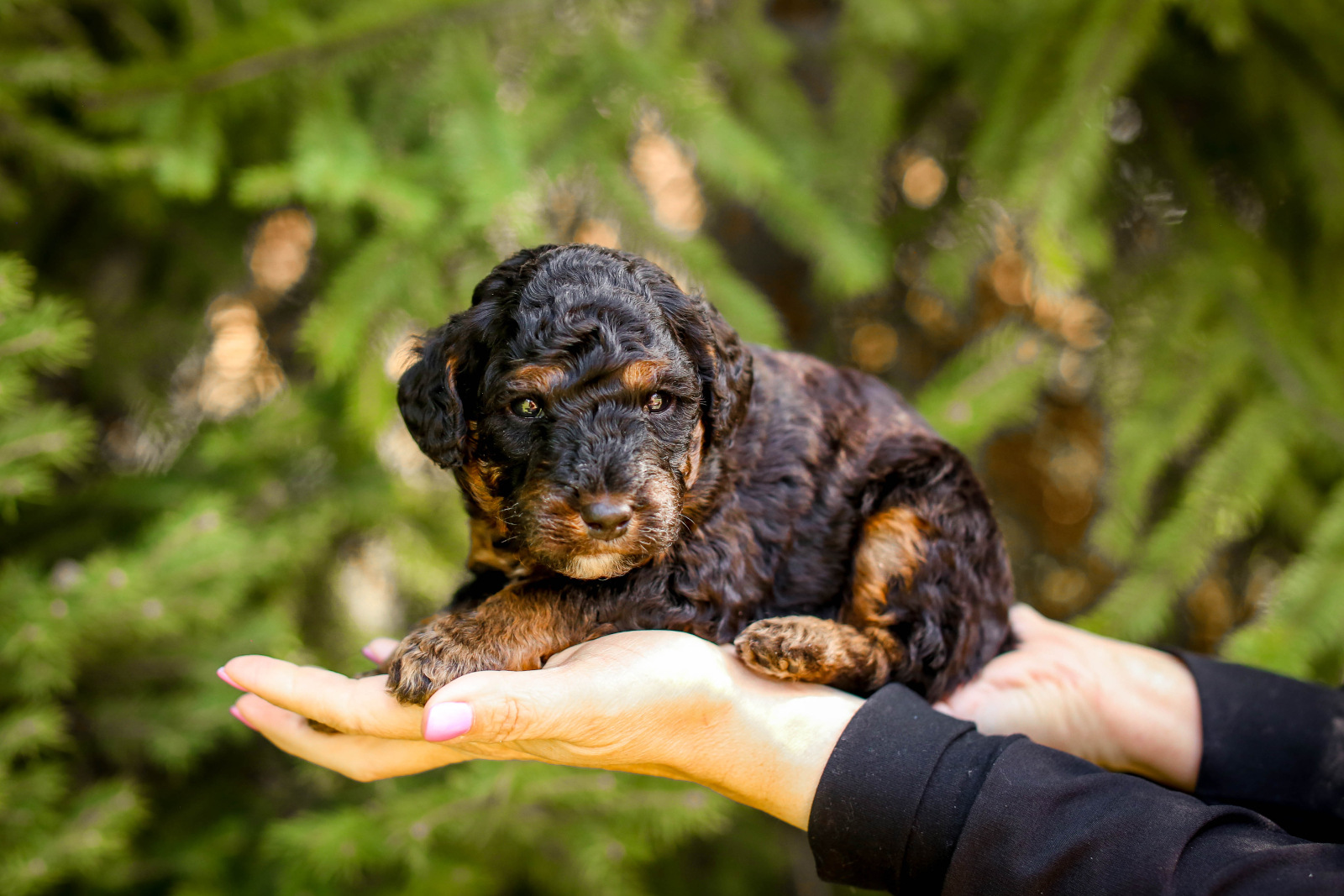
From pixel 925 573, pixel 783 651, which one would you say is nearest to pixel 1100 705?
pixel 925 573

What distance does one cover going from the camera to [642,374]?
2.23 metres

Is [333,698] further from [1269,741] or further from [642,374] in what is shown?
[1269,741]

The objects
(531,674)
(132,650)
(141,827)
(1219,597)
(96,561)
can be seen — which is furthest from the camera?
(1219,597)

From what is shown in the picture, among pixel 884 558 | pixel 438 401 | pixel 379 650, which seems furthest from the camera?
pixel 379 650

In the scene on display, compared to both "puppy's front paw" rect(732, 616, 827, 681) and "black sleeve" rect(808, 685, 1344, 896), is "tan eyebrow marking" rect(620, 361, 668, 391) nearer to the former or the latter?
"puppy's front paw" rect(732, 616, 827, 681)

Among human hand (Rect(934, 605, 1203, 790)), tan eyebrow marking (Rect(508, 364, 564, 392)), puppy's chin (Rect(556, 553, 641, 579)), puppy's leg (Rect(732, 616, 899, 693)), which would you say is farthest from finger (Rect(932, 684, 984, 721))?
tan eyebrow marking (Rect(508, 364, 564, 392))

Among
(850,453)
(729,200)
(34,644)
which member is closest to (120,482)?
(34,644)

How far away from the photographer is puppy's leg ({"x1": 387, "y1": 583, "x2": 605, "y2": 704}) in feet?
7.06

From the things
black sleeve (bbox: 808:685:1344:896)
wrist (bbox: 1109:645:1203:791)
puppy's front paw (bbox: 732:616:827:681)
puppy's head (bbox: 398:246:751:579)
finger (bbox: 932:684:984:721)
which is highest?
puppy's head (bbox: 398:246:751:579)

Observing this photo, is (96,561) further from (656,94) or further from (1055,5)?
(1055,5)

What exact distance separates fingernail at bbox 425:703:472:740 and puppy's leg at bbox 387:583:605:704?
0.88ft

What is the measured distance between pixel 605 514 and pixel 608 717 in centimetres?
51

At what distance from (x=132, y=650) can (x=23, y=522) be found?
78 cm

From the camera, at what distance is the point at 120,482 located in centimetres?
371
